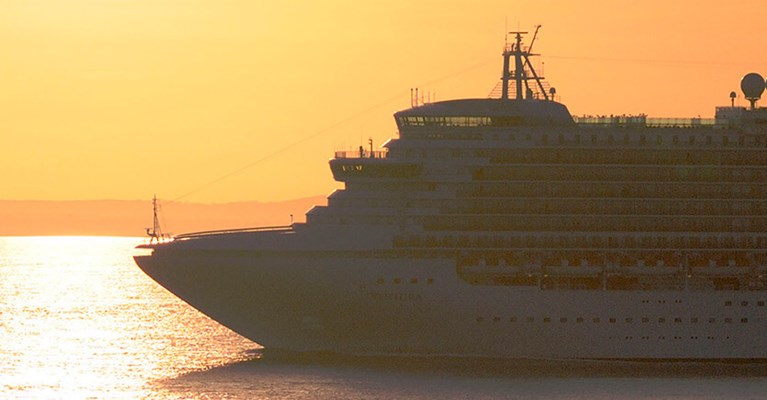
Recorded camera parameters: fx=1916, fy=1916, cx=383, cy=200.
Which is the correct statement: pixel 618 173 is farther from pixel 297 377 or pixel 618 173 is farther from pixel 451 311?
pixel 297 377

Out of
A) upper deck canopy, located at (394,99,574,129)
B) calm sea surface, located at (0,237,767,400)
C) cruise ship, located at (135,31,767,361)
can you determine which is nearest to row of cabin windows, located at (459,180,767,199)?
cruise ship, located at (135,31,767,361)

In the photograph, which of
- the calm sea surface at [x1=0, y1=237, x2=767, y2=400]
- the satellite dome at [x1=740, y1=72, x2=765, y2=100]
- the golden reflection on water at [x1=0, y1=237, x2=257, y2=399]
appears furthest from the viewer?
the satellite dome at [x1=740, y1=72, x2=765, y2=100]

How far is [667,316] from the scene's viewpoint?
8094 cm

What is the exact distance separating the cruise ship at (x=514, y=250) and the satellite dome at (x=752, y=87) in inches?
151

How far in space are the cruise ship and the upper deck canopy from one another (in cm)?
8

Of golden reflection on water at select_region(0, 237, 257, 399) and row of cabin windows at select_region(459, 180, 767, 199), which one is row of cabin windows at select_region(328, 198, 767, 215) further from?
golden reflection on water at select_region(0, 237, 257, 399)

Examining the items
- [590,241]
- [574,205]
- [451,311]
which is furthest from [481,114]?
[451,311]

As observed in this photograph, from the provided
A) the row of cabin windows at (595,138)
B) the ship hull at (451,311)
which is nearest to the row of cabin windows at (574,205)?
the ship hull at (451,311)

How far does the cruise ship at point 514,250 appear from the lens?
3157 inches

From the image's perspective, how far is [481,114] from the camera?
8188cm

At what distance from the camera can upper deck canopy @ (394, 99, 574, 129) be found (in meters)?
81.8

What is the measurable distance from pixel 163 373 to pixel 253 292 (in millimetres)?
5277

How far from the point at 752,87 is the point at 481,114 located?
1315 centimetres

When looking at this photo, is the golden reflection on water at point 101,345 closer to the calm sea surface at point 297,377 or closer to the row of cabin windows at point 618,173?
the calm sea surface at point 297,377
